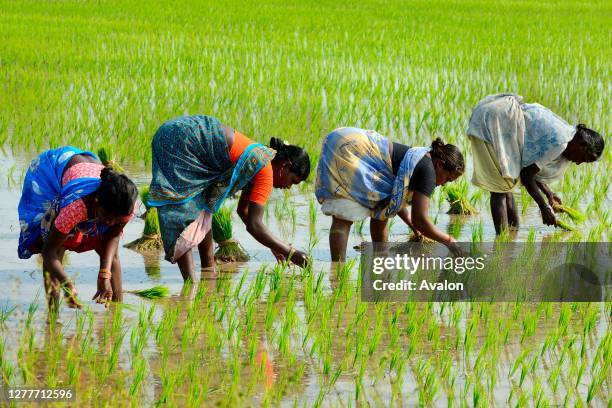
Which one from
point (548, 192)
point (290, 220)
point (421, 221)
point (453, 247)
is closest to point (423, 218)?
point (421, 221)

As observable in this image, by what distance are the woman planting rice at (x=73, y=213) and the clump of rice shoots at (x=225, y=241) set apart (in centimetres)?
101

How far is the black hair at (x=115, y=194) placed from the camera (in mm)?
3570

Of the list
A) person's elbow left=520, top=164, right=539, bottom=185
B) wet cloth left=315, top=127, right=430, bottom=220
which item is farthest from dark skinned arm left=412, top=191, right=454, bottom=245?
person's elbow left=520, top=164, right=539, bottom=185

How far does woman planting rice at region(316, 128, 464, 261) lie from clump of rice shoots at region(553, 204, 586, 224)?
1.16m

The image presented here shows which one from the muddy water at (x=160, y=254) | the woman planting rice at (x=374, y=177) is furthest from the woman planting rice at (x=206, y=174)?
the woman planting rice at (x=374, y=177)

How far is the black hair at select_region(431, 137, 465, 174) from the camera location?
444 cm

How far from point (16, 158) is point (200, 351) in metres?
3.86

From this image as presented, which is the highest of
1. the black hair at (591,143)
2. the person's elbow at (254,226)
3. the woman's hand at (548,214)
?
the black hair at (591,143)

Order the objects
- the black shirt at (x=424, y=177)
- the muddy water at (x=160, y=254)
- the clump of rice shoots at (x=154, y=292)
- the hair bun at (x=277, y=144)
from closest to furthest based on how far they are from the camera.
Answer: the clump of rice shoots at (x=154, y=292), the hair bun at (x=277, y=144), the black shirt at (x=424, y=177), the muddy water at (x=160, y=254)

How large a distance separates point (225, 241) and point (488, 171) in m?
1.49

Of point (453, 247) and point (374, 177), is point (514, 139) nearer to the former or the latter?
point (374, 177)

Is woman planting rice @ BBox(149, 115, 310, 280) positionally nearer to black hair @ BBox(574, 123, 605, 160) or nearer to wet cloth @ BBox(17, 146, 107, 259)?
wet cloth @ BBox(17, 146, 107, 259)

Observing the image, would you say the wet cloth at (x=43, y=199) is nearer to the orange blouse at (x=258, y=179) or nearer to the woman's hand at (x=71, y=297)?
the woman's hand at (x=71, y=297)

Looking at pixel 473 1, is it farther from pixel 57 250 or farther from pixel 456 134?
pixel 57 250
